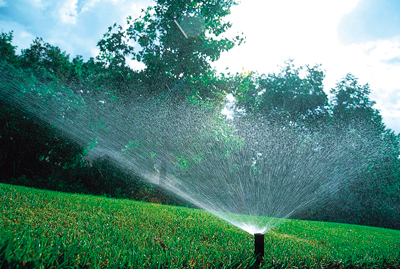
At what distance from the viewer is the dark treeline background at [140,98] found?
336 inches

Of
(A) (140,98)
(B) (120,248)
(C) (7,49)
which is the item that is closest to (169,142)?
(A) (140,98)

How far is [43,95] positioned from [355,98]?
946 inches

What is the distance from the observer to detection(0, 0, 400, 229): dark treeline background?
852cm

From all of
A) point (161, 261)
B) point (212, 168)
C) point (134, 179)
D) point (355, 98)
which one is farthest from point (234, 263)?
point (355, 98)

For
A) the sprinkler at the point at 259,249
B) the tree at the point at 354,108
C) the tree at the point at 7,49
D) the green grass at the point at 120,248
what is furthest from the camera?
the tree at the point at 354,108

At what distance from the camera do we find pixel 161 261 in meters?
1.63

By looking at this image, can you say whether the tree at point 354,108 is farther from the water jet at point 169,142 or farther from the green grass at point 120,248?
the green grass at point 120,248

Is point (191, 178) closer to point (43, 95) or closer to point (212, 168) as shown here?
point (212, 168)

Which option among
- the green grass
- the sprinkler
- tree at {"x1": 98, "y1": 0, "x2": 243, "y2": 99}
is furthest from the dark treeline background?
the sprinkler

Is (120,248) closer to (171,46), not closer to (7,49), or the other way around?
(171,46)

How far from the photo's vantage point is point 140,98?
1071cm

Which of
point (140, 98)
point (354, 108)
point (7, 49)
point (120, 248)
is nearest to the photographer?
point (120, 248)

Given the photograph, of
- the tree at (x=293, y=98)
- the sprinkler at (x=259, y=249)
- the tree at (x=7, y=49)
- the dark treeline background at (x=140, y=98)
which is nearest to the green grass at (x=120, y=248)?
the sprinkler at (x=259, y=249)

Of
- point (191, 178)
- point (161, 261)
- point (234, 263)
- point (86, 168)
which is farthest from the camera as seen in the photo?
point (191, 178)
